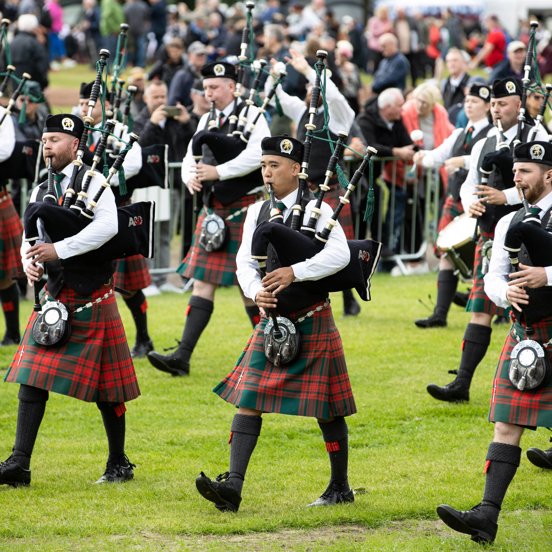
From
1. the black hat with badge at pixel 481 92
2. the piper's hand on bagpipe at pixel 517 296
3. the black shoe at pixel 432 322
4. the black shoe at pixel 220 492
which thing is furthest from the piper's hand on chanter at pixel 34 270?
the black shoe at pixel 432 322

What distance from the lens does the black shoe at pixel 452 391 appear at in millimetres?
6824

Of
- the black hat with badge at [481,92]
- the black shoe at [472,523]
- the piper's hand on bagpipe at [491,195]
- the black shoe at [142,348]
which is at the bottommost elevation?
the black shoe at [142,348]

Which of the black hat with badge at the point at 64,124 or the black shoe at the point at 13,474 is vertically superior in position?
the black hat with badge at the point at 64,124

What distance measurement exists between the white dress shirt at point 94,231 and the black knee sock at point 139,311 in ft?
8.26

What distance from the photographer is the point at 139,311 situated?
7.91 metres

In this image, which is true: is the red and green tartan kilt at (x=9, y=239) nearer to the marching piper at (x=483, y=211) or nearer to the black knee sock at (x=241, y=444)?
the marching piper at (x=483, y=211)

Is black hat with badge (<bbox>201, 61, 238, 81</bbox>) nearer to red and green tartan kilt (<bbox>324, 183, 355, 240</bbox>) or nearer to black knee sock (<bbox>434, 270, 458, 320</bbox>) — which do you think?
red and green tartan kilt (<bbox>324, 183, 355, 240</bbox>)

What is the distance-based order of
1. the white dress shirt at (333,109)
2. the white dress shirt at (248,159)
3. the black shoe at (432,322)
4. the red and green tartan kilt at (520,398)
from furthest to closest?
the black shoe at (432,322)
the white dress shirt at (333,109)
the white dress shirt at (248,159)
the red and green tartan kilt at (520,398)

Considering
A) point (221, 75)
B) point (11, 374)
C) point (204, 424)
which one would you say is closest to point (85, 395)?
point (11, 374)

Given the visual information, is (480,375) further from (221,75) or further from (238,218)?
(221,75)

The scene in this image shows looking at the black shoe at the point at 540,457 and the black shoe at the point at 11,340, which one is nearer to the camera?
the black shoe at the point at 540,457

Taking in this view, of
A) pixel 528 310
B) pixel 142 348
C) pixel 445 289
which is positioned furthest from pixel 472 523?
pixel 445 289

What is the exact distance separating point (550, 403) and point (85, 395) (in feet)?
6.50

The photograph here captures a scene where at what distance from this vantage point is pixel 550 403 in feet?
15.3
